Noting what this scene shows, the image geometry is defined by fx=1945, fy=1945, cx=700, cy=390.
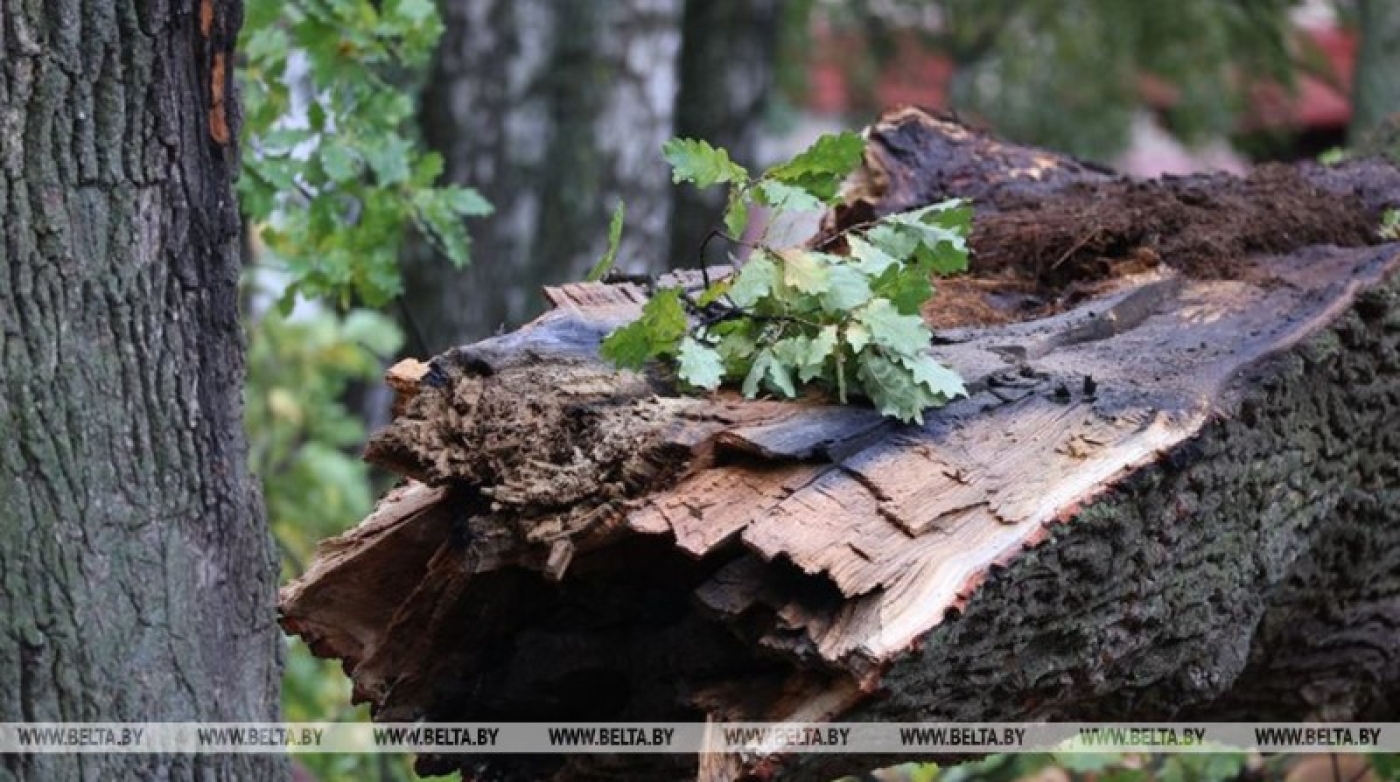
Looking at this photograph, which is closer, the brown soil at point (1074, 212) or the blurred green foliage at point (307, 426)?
the brown soil at point (1074, 212)

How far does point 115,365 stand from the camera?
2930mm

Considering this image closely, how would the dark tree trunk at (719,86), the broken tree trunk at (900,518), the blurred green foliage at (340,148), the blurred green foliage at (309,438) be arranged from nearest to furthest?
1. the broken tree trunk at (900,518)
2. the blurred green foliage at (340,148)
3. the blurred green foliage at (309,438)
4. the dark tree trunk at (719,86)

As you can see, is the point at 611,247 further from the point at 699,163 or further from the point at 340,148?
the point at 340,148

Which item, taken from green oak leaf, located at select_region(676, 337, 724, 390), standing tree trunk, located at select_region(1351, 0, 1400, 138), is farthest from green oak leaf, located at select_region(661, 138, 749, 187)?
standing tree trunk, located at select_region(1351, 0, 1400, 138)

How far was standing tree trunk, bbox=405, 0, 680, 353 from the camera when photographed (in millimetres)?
6949

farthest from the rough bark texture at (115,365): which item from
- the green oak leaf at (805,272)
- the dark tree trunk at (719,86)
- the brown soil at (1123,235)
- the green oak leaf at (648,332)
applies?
the dark tree trunk at (719,86)

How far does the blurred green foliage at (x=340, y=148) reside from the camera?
14.3 feet

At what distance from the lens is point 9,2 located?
9.24 feet

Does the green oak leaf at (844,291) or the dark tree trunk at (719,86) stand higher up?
the green oak leaf at (844,291)

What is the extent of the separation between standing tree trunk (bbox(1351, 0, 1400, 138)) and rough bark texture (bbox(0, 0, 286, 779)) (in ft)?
21.6

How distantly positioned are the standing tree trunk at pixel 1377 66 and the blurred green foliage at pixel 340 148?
5307 millimetres

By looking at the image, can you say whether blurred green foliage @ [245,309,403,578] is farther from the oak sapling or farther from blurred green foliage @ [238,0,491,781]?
the oak sapling

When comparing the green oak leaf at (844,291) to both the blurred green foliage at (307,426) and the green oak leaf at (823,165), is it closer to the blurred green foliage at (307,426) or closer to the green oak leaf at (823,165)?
the green oak leaf at (823,165)

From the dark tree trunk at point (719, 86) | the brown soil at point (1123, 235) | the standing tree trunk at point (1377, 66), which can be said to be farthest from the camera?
the dark tree trunk at point (719, 86)
